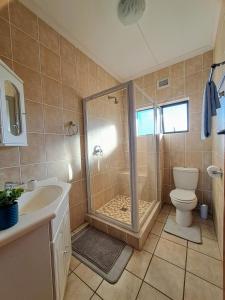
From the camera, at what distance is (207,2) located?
1.43 metres

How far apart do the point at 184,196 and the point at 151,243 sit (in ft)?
2.58

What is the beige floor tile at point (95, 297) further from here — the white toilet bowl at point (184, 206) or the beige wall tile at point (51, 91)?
the beige wall tile at point (51, 91)

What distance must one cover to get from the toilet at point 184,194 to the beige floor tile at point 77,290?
1410 millimetres

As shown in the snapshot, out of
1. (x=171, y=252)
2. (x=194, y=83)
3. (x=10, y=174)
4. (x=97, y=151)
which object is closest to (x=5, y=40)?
(x=10, y=174)

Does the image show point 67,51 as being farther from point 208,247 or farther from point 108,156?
point 208,247

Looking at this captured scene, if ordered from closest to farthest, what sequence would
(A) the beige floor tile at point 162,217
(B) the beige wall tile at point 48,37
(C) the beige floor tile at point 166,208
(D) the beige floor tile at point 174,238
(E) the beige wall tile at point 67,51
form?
(B) the beige wall tile at point 48,37, (D) the beige floor tile at point 174,238, (E) the beige wall tile at point 67,51, (A) the beige floor tile at point 162,217, (C) the beige floor tile at point 166,208

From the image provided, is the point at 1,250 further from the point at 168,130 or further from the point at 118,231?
the point at 168,130

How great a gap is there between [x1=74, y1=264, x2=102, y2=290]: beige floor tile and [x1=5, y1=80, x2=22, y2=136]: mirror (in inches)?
56.1

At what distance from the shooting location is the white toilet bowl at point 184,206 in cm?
182

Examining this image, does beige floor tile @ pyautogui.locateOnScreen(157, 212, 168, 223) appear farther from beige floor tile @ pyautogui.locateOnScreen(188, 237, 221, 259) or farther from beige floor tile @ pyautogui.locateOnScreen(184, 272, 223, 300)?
beige floor tile @ pyautogui.locateOnScreen(184, 272, 223, 300)

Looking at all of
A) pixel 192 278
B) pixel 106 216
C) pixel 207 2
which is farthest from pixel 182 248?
pixel 207 2

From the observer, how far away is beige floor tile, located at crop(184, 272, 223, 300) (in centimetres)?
105

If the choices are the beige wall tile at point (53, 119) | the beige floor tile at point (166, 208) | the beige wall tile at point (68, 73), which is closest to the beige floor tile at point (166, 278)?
the beige floor tile at point (166, 208)

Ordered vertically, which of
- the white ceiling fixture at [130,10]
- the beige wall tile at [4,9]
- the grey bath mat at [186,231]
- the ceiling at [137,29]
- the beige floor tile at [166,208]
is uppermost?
the ceiling at [137,29]
